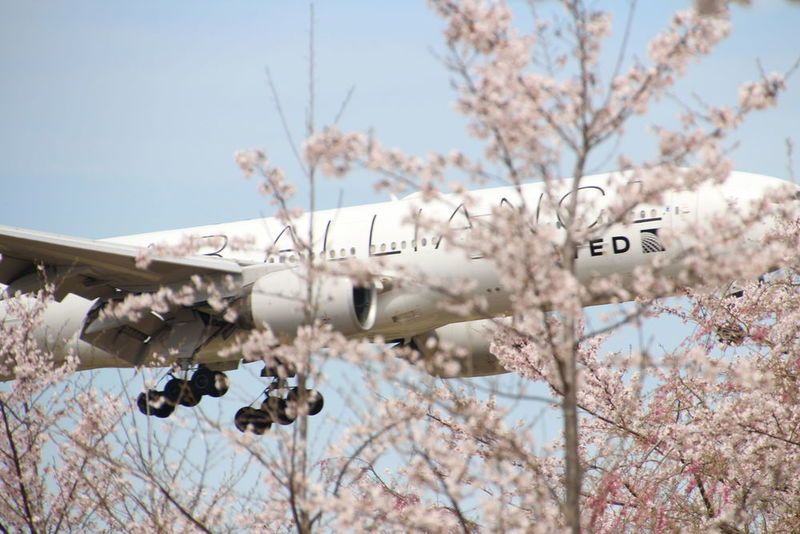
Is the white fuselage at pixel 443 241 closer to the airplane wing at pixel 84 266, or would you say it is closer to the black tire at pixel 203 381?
the black tire at pixel 203 381

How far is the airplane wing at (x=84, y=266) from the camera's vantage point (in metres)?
19.3

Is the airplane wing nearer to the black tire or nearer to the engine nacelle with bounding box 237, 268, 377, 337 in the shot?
the engine nacelle with bounding box 237, 268, 377, 337

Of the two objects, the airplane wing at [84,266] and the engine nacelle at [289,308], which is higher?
the airplane wing at [84,266]

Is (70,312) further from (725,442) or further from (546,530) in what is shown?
(546,530)

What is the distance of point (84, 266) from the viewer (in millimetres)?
20031

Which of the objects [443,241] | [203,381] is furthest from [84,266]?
[443,241]

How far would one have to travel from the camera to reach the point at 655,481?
13.8m

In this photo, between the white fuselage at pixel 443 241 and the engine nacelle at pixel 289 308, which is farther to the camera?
the white fuselage at pixel 443 241

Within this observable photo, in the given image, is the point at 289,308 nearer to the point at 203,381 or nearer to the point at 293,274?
the point at 293,274

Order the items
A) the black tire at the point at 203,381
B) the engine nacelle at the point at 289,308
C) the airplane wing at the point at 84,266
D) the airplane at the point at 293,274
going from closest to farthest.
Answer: the engine nacelle at the point at 289,308
the airplane at the point at 293,274
the airplane wing at the point at 84,266
the black tire at the point at 203,381

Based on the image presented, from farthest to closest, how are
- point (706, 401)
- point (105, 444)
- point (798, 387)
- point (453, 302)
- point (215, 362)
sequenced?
point (215, 362) → point (706, 401) → point (798, 387) → point (105, 444) → point (453, 302)

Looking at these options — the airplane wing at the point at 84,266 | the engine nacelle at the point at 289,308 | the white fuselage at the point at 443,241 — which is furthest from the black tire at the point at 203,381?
the engine nacelle at the point at 289,308

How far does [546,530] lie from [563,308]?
1610 millimetres

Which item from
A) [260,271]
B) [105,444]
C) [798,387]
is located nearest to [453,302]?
[105,444]
